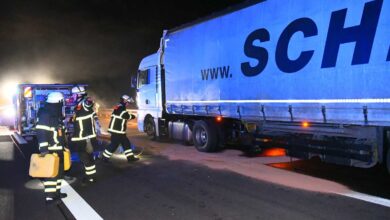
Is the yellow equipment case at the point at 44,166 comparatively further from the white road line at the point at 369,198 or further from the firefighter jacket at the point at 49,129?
the white road line at the point at 369,198

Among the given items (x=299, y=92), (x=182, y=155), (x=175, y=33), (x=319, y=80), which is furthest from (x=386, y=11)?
(x=175, y=33)

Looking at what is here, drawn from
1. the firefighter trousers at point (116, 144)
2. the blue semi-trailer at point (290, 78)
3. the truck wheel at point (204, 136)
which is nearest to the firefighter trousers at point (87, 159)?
the firefighter trousers at point (116, 144)

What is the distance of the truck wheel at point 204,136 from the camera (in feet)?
36.0

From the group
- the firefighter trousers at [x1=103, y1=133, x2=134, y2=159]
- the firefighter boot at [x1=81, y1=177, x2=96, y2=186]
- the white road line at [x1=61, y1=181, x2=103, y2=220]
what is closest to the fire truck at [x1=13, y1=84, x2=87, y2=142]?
the firefighter trousers at [x1=103, y1=133, x2=134, y2=159]

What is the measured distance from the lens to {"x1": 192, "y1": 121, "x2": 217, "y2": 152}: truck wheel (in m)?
11.0

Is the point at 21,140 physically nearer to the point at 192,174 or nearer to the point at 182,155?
the point at 182,155

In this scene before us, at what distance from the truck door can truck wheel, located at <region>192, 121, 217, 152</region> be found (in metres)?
2.62

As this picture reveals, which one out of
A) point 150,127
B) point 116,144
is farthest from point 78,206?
point 150,127

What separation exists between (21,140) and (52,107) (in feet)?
30.1

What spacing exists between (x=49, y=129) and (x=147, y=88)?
7.98 m

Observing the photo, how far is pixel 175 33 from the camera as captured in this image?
12.4 metres

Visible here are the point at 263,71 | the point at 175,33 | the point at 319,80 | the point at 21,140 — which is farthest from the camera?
the point at 21,140

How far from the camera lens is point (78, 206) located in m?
5.89

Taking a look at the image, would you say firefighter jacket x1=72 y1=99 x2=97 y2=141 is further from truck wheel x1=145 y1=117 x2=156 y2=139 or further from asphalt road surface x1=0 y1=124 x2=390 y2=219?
truck wheel x1=145 y1=117 x2=156 y2=139
